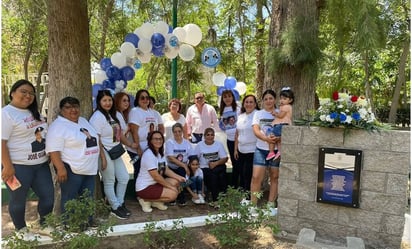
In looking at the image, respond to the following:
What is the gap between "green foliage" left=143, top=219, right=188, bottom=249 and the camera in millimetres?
3350

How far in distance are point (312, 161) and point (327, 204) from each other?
1.46 feet

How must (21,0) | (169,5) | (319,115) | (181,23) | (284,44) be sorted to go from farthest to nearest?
(181,23), (169,5), (21,0), (284,44), (319,115)

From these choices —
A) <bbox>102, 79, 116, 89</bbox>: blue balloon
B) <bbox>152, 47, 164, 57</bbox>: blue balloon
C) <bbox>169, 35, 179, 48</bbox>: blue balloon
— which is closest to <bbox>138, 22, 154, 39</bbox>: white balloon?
<bbox>152, 47, 164, 57</bbox>: blue balloon

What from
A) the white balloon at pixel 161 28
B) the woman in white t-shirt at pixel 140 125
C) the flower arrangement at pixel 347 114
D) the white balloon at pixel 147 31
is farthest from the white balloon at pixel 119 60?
the flower arrangement at pixel 347 114

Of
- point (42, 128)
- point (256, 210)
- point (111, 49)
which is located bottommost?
point (256, 210)

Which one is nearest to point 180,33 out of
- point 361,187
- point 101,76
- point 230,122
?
point 101,76

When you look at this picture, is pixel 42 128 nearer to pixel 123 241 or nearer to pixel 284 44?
pixel 123 241

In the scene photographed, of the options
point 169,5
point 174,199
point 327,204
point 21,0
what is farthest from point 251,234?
point 169,5

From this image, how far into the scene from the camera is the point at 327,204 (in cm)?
351

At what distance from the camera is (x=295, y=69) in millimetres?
4523

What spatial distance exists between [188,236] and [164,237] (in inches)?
11.2

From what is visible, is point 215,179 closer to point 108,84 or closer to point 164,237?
point 164,237

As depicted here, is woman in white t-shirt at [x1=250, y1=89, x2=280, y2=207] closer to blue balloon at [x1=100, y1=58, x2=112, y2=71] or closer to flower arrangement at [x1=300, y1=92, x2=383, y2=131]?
flower arrangement at [x1=300, y1=92, x2=383, y2=131]

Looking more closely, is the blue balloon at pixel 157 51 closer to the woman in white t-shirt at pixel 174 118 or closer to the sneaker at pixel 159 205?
the woman in white t-shirt at pixel 174 118
